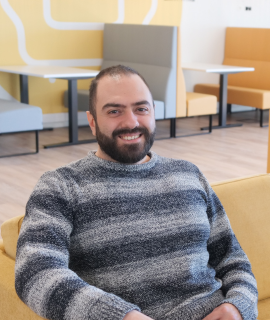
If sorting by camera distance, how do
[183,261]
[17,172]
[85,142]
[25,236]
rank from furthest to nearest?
[85,142], [17,172], [183,261], [25,236]

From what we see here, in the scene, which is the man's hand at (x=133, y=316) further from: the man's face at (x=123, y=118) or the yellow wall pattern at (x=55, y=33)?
the yellow wall pattern at (x=55, y=33)

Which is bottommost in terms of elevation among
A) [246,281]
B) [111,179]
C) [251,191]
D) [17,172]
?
[17,172]

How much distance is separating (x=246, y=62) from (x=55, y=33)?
9.24 ft

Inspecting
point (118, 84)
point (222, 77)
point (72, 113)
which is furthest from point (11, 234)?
point (222, 77)

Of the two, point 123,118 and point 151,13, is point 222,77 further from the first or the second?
point 123,118

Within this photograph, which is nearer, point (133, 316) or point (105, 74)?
point (133, 316)

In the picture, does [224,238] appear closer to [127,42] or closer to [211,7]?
[127,42]

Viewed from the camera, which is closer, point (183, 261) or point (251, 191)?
point (183, 261)

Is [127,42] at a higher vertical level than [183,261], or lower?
higher

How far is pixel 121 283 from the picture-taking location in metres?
1.27

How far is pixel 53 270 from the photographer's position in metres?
1.14

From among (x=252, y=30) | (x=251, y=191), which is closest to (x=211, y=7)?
(x=252, y=30)

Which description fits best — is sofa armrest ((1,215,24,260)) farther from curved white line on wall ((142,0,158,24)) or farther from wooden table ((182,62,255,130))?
curved white line on wall ((142,0,158,24))

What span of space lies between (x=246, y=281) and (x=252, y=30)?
21.3 ft
